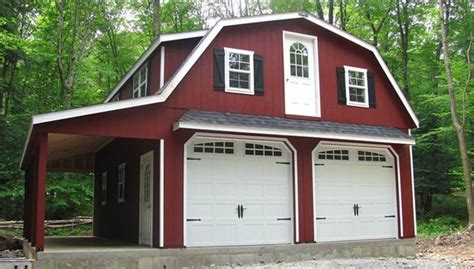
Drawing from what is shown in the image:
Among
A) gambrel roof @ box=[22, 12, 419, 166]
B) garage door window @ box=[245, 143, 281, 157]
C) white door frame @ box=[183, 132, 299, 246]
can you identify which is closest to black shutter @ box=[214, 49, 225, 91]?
gambrel roof @ box=[22, 12, 419, 166]

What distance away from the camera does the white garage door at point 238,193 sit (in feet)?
34.3

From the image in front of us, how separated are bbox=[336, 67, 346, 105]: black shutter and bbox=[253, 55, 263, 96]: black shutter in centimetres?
227

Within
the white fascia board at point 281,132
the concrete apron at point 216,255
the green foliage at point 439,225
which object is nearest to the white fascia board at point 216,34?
the white fascia board at point 281,132

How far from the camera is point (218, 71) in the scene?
10992mm

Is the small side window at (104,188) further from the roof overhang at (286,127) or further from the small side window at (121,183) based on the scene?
the roof overhang at (286,127)

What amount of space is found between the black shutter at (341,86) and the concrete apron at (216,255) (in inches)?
142

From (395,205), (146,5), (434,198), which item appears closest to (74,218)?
(146,5)

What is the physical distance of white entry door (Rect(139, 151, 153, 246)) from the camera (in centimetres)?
1064

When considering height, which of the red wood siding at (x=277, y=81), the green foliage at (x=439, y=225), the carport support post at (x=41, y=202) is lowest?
the green foliage at (x=439, y=225)

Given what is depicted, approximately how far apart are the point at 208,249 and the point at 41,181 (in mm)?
3549

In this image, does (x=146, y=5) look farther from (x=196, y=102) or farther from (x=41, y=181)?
(x=41, y=181)

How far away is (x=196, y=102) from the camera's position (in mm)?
10703

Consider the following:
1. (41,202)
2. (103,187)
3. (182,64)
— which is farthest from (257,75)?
(103,187)

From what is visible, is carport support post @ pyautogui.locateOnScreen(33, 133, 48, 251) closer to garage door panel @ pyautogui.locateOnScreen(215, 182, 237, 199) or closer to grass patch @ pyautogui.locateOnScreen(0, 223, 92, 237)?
garage door panel @ pyautogui.locateOnScreen(215, 182, 237, 199)
